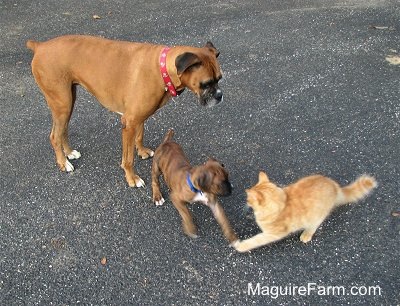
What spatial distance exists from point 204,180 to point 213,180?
7cm

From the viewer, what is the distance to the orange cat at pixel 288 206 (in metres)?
3.32

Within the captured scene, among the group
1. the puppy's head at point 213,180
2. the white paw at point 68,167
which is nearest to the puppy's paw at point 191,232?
the puppy's head at point 213,180

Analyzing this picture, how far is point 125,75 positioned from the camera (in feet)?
13.1

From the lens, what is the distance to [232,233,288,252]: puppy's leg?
3463mm

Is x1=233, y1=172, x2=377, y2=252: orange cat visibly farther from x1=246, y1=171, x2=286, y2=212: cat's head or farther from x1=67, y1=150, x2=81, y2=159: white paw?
x1=67, y1=150, x2=81, y2=159: white paw

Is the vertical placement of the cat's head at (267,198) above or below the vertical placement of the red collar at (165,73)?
below

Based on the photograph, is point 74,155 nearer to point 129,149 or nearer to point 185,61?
point 129,149

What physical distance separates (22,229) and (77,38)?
193 centimetres

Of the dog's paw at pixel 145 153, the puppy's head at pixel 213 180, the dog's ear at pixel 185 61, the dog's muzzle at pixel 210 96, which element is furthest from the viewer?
the dog's paw at pixel 145 153

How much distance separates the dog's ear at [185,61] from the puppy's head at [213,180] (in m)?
0.86

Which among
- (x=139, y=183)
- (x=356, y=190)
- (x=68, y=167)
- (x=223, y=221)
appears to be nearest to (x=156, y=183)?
(x=139, y=183)

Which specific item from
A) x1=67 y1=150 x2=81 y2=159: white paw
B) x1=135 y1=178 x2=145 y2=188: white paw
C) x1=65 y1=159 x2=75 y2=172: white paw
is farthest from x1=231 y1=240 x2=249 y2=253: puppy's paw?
x1=67 y1=150 x2=81 y2=159: white paw

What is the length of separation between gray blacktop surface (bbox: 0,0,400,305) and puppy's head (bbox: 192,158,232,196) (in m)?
0.64

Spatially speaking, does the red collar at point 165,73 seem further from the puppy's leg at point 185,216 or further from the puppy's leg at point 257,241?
the puppy's leg at point 257,241
